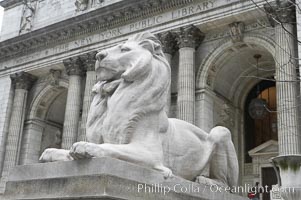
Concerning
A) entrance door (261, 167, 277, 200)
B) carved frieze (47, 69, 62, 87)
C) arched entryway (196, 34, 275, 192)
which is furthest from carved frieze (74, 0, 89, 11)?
entrance door (261, 167, 277, 200)

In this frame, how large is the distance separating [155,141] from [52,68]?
23.8 meters

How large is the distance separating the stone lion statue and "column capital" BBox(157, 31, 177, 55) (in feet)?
53.8

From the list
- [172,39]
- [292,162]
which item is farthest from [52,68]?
[292,162]

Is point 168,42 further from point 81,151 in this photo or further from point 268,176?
point 81,151

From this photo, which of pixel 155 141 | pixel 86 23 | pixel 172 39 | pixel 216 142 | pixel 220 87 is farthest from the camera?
pixel 86 23

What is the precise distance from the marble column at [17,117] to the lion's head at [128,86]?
2329 centimetres

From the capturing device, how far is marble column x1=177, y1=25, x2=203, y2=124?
1973 centimetres

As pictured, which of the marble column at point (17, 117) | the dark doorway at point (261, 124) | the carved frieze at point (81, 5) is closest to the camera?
the dark doorway at point (261, 124)

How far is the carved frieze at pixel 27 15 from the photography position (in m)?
29.4

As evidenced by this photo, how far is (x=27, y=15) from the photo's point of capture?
29.9 meters

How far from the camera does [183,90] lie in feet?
66.0

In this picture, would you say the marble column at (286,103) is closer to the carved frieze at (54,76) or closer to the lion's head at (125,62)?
the lion's head at (125,62)

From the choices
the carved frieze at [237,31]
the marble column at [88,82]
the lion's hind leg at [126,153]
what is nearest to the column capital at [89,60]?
the marble column at [88,82]

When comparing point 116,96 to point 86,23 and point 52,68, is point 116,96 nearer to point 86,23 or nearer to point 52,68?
point 86,23
